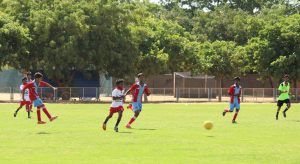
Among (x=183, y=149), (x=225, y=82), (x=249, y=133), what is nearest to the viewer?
(x=183, y=149)

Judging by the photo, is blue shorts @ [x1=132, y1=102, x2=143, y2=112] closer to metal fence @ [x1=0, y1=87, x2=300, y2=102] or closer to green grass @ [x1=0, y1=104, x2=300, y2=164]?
→ green grass @ [x1=0, y1=104, x2=300, y2=164]

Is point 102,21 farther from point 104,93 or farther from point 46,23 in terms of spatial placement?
point 104,93

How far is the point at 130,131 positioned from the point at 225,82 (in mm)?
61594

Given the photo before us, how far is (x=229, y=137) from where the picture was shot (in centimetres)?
1888

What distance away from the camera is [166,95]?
6044cm

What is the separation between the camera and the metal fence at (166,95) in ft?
178

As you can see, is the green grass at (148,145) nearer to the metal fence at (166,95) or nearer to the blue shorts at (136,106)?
the blue shorts at (136,106)

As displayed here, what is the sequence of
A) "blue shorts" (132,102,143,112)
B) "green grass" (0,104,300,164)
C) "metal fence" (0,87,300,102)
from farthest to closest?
"metal fence" (0,87,300,102) → "blue shorts" (132,102,143,112) → "green grass" (0,104,300,164)

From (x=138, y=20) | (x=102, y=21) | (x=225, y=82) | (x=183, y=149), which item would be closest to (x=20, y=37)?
(x=102, y=21)

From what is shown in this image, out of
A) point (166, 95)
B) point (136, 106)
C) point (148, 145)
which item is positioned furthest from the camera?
point (166, 95)

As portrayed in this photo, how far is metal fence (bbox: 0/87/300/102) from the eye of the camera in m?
54.3

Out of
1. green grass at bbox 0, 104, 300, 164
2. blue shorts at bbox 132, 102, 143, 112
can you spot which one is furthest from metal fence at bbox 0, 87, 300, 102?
green grass at bbox 0, 104, 300, 164

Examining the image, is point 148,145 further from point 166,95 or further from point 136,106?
point 166,95

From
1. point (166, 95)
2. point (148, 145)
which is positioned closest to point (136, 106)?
point (148, 145)
